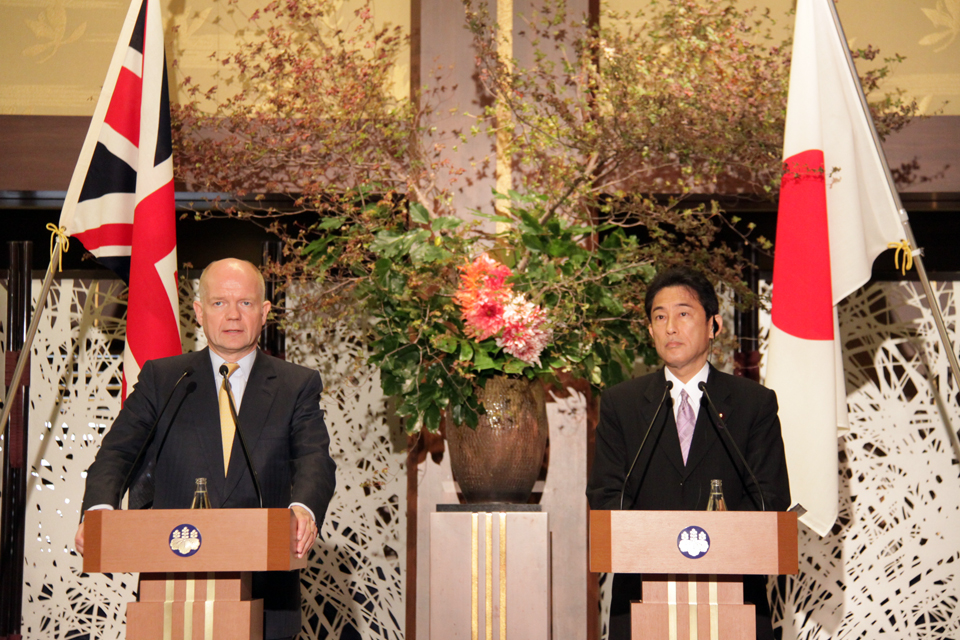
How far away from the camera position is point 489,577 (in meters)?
3.10

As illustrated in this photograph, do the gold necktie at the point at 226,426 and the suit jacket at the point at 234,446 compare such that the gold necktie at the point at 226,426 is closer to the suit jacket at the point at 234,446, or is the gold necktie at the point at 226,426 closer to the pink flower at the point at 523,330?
the suit jacket at the point at 234,446

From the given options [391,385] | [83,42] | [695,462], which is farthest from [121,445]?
[83,42]

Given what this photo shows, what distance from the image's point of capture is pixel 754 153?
3.67 m

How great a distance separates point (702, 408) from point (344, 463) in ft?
7.36

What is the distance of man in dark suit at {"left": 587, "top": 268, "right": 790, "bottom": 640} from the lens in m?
2.48

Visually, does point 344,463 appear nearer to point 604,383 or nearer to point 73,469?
point 73,469

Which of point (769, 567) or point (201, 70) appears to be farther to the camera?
point (201, 70)

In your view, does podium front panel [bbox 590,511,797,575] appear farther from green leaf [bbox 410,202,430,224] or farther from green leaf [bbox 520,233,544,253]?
green leaf [bbox 410,202,430,224]

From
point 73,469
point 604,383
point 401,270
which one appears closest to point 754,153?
point 604,383

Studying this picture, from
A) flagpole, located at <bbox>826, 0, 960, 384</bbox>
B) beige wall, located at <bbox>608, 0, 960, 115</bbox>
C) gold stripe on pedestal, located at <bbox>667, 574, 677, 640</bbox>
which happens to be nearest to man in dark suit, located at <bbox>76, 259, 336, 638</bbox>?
gold stripe on pedestal, located at <bbox>667, 574, 677, 640</bbox>

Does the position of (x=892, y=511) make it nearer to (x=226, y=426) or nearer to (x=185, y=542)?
(x=226, y=426)

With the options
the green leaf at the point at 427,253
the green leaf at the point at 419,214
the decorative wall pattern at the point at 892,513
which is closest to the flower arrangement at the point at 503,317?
the green leaf at the point at 427,253

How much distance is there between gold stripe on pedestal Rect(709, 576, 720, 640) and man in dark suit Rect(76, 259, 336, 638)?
3.15ft

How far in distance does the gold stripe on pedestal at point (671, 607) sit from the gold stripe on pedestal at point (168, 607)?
1.08 metres
